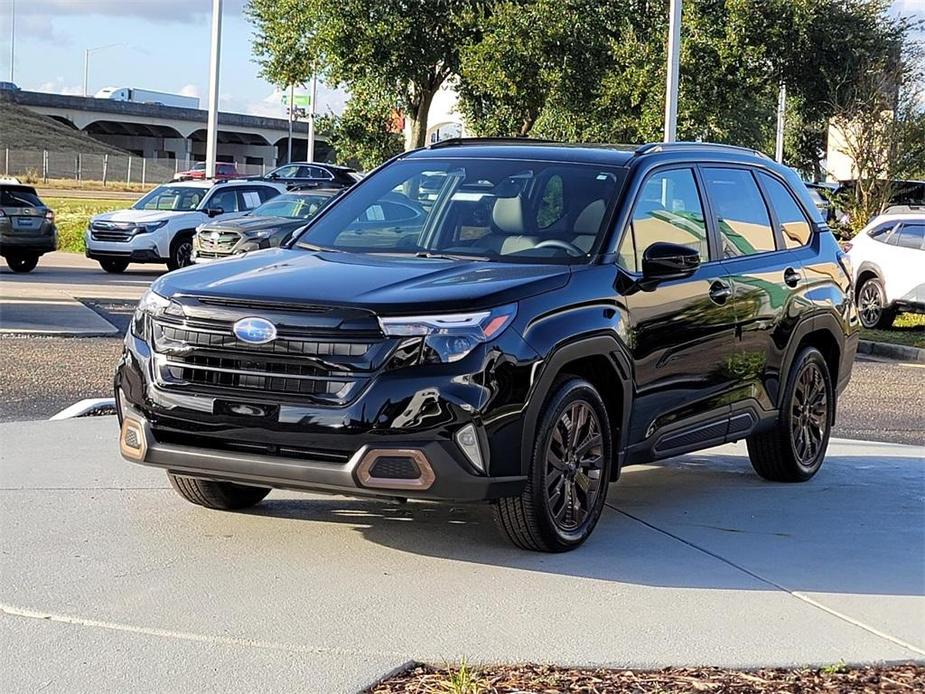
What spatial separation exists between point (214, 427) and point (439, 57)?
31.6m

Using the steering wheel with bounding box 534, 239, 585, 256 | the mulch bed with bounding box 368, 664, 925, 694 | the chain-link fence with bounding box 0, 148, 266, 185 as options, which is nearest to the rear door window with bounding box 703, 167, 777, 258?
the steering wheel with bounding box 534, 239, 585, 256

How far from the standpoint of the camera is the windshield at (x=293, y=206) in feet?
79.6

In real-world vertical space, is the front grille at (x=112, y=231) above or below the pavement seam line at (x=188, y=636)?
above

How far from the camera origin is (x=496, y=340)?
574 cm

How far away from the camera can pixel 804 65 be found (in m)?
36.0

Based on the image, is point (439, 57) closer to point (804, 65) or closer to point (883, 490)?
point (804, 65)

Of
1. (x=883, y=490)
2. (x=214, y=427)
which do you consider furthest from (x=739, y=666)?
(x=883, y=490)

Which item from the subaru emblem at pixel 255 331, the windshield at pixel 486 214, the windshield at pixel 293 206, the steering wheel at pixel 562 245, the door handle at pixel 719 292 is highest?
the windshield at pixel 293 206

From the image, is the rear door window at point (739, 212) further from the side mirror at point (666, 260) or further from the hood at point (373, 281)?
the hood at point (373, 281)

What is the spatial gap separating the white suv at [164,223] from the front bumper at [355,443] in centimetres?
1909

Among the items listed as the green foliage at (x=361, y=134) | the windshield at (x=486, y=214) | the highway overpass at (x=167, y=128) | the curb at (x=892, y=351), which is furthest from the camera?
the highway overpass at (x=167, y=128)

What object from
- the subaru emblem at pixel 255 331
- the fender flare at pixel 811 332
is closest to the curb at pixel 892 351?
the fender flare at pixel 811 332

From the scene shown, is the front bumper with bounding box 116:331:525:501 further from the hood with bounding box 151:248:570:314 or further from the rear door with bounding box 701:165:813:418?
the rear door with bounding box 701:165:813:418

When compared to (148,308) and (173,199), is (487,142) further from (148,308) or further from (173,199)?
(173,199)
